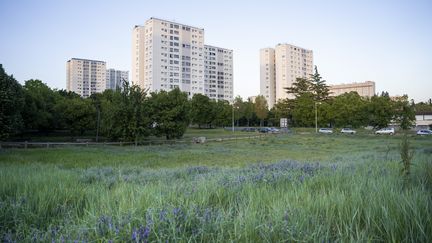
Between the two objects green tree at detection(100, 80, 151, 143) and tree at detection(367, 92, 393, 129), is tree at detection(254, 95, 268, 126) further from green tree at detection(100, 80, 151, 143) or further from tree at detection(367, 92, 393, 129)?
green tree at detection(100, 80, 151, 143)

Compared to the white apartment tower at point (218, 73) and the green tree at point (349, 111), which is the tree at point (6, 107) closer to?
the green tree at point (349, 111)

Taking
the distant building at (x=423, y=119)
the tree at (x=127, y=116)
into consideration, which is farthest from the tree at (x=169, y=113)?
the distant building at (x=423, y=119)

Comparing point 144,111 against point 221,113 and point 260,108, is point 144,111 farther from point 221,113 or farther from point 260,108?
point 260,108

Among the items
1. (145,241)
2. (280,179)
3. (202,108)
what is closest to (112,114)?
(280,179)

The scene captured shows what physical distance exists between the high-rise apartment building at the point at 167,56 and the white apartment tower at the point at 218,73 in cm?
1939

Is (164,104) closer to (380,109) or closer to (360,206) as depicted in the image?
(360,206)

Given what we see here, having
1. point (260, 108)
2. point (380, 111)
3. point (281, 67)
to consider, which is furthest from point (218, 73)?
point (380, 111)

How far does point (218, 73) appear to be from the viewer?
577 feet

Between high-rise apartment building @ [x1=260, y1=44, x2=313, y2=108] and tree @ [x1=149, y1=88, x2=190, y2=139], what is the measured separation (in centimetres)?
13248

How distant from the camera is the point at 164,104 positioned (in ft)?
153

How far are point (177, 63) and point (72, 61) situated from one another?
314ft

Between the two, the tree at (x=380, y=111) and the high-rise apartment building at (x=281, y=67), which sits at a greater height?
the high-rise apartment building at (x=281, y=67)

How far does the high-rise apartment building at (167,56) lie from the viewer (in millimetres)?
134500

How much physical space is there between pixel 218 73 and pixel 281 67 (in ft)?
126
